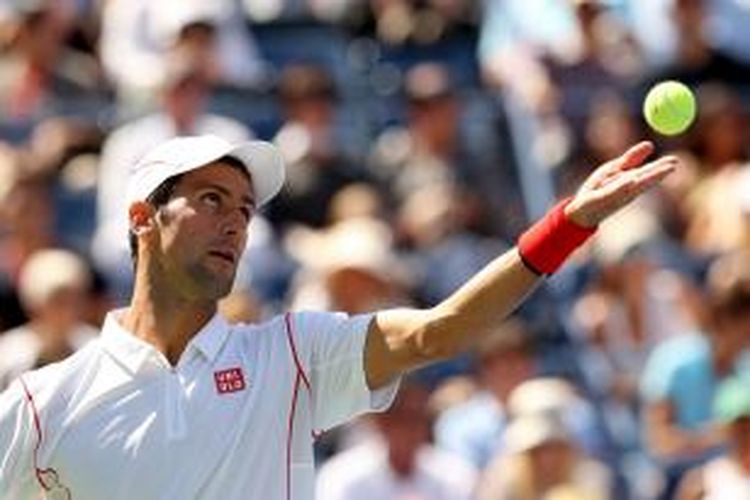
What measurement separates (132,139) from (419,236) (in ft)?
4.67

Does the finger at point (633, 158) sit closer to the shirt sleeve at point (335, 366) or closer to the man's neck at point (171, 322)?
the shirt sleeve at point (335, 366)

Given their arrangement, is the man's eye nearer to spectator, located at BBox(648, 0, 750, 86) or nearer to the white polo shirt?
the white polo shirt

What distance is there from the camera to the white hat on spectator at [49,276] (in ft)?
32.8

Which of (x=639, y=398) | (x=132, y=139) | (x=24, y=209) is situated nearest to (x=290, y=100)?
(x=132, y=139)

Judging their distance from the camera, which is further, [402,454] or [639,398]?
[639,398]

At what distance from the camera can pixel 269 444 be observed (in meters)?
5.70

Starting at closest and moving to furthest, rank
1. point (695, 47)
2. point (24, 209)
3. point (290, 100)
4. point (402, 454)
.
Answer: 1. point (402, 454)
2. point (24, 209)
3. point (290, 100)
4. point (695, 47)

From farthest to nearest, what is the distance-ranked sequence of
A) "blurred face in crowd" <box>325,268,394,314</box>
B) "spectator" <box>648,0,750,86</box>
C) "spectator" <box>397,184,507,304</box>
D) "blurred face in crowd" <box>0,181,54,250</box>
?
"spectator" <box>648,0,750,86</box>
"spectator" <box>397,184,507,304</box>
"blurred face in crowd" <box>0,181,54,250</box>
"blurred face in crowd" <box>325,268,394,314</box>

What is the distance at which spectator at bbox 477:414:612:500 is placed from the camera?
31.2 ft

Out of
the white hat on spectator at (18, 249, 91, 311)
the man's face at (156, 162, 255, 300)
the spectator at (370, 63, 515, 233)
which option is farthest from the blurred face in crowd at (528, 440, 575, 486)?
the man's face at (156, 162, 255, 300)

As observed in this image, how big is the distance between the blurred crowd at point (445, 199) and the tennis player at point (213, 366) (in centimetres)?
359

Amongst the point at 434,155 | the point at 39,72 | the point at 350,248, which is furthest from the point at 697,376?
the point at 39,72

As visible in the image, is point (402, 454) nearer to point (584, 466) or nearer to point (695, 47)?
point (584, 466)

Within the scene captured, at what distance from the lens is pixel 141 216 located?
235 inches
